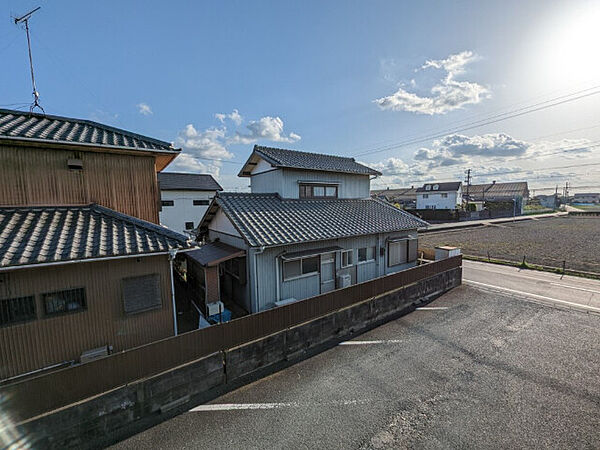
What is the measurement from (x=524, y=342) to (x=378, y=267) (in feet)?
20.9

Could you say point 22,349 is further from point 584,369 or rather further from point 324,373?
point 584,369

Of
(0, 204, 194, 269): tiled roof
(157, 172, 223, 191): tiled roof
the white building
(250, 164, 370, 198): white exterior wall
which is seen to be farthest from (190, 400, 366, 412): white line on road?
the white building

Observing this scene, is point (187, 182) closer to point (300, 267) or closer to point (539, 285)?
point (300, 267)

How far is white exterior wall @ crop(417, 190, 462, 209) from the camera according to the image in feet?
179

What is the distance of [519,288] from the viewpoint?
1294cm

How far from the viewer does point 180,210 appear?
28.9 meters

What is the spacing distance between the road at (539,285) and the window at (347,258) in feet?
22.1

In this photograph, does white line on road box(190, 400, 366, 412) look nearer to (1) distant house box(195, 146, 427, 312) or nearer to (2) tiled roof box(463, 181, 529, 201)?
(1) distant house box(195, 146, 427, 312)

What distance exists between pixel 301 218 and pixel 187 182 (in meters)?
23.0

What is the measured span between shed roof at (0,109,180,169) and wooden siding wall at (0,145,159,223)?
1.37ft

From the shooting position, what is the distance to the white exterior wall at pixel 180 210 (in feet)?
92.7

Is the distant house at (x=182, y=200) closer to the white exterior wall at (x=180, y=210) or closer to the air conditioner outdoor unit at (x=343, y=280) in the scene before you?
the white exterior wall at (x=180, y=210)

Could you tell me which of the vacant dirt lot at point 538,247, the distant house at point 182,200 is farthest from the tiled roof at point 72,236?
the vacant dirt lot at point 538,247

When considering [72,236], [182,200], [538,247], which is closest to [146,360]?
[72,236]
